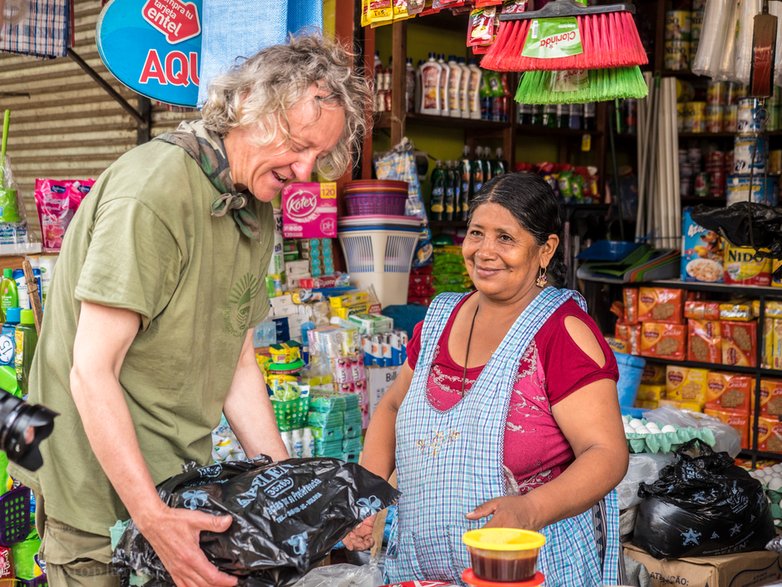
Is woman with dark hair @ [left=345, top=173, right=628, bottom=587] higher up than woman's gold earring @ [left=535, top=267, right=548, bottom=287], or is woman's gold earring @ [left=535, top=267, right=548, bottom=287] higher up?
woman's gold earring @ [left=535, top=267, right=548, bottom=287]

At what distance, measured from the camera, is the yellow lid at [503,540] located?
1221 millimetres

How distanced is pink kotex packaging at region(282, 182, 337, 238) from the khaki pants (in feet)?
10.1

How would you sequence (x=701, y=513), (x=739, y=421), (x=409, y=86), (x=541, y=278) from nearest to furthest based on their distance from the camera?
(x=541, y=278) → (x=701, y=513) → (x=739, y=421) → (x=409, y=86)

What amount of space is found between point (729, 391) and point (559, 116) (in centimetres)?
293

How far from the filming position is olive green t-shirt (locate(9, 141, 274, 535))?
1.55 m

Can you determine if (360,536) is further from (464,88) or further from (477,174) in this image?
(464,88)

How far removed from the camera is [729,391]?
5.46 metres

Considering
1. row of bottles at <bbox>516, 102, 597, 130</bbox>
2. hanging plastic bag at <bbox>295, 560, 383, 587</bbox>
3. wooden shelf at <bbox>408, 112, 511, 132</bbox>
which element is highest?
row of bottles at <bbox>516, 102, 597, 130</bbox>

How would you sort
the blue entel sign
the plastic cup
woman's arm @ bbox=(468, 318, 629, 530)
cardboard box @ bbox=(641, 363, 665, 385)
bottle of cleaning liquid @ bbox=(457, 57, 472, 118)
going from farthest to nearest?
1. bottle of cleaning liquid @ bbox=(457, 57, 472, 118)
2. cardboard box @ bbox=(641, 363, 665, 385)
3. the blue entel sign
4. woman's arm @ bbox=(468, 318, 629, 530)
5. the plastic cup

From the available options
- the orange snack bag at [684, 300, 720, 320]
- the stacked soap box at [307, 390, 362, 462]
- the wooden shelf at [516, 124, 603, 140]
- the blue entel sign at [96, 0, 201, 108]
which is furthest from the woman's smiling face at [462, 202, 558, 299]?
the wooden shelf at [516, 124, 603, 140]

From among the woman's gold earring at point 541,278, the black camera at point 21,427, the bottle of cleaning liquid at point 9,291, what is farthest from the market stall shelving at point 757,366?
the black camera at point 21,427

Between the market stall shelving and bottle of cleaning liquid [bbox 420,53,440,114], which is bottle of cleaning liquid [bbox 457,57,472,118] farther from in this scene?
the market stall shelving

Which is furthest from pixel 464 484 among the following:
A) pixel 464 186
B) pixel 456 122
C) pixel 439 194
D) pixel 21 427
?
pixel 456 122

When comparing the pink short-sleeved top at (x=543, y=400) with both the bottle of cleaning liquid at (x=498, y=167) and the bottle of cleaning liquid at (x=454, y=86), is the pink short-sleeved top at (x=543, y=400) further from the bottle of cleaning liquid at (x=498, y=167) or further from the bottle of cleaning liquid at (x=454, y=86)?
the bottle of cleaning liquid at (x=498, y=167)
